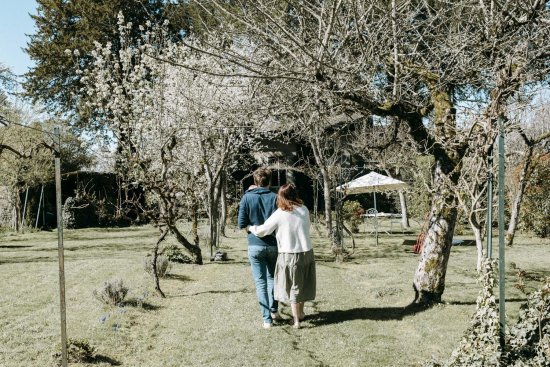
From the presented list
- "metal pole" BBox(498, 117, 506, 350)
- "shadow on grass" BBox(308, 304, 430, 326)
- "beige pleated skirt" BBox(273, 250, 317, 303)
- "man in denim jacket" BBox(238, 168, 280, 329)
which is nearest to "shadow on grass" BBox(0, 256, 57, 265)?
"man in denim jacket" BBox(238, 168, 280, 329)

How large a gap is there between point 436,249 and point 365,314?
1.29 meters

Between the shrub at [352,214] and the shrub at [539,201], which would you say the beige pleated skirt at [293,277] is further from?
the shrub at [352,214]

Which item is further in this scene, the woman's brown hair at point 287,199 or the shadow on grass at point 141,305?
the shadow on grass at point 141,305

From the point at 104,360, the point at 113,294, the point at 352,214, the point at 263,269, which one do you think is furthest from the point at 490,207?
the point at 352,214

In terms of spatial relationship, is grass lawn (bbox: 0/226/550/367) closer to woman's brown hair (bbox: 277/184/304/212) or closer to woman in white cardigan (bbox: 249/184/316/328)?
woman in white cardigan (bbox: 249/184/316/328)

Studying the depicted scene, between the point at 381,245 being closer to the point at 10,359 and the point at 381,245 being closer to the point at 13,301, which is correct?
the point at 13,301

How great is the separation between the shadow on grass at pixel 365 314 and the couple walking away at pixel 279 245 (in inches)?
15.0

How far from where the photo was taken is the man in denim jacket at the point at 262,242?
6.16 meters

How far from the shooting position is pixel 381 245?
1639 centimetres

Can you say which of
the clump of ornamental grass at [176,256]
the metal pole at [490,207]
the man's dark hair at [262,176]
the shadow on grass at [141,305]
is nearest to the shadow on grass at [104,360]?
the shadow on grass at [141,305]

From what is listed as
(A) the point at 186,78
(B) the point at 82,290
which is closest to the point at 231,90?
(A) the point at 186,78

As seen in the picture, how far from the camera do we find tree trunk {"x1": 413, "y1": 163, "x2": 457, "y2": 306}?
22.5ft

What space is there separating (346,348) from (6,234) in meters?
18.6

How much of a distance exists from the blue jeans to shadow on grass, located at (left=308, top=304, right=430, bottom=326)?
682 millimetres
